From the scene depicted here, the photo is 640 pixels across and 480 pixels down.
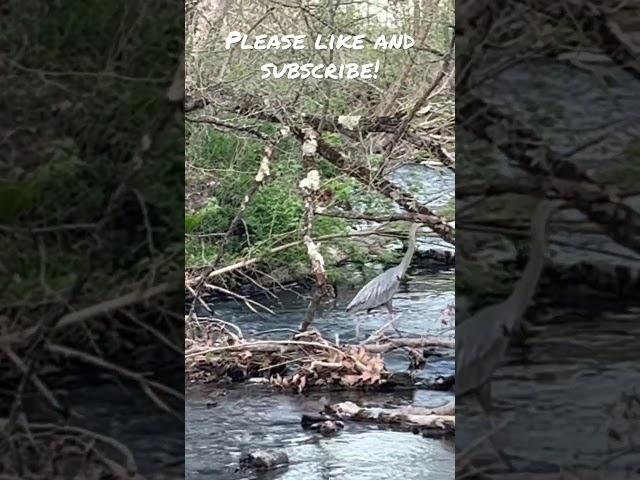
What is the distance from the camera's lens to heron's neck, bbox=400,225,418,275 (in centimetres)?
221

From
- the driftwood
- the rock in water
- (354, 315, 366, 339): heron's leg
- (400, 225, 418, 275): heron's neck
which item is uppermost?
(400, 225, 418, 275): heron's neck

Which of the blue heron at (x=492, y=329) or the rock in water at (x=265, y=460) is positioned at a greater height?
the blue heron at (x=492, y=329)

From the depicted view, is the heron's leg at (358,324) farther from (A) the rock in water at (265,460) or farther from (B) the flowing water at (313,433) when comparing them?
(A) the rock in water at (265,460)

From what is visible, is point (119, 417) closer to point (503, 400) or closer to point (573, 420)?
point (503, 400)

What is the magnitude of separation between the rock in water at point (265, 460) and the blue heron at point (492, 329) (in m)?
0.50

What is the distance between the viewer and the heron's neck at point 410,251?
2.21 meters

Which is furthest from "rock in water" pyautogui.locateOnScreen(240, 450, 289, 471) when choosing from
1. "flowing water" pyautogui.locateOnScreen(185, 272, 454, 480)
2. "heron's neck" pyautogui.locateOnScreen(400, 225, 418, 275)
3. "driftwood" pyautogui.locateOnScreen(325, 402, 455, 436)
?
"heron's neck" pyautogui.locateOnScreen(400, 225, 418, 275)

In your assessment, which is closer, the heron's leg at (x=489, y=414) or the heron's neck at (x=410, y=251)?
the heron's leg at (x=489, y=414)

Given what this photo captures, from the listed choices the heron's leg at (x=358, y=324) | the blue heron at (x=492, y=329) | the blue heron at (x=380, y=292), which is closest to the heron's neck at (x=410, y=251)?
the blue heron at (x=380, y=292)

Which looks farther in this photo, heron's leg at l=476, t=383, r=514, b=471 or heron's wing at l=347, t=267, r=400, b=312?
heron's wing at l=347, t=267, r=400, b=312

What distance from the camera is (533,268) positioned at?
1.93 meters

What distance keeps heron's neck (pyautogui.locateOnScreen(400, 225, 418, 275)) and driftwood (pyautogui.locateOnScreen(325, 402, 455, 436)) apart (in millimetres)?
377

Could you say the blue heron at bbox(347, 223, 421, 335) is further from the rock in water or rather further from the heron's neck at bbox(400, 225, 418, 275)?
the rock in water

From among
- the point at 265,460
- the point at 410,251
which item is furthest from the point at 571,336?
the point at 265,460
